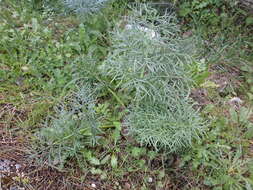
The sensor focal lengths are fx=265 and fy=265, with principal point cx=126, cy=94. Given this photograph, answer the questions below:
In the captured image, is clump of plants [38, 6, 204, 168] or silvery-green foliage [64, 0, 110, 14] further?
silvery-green foliage [64, 0, 110, 14]

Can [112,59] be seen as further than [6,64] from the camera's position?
No

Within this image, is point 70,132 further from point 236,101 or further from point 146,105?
point 236,101

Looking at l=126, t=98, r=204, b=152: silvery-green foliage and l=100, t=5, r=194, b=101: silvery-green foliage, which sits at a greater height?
l=100, t=5, r=194, b=101: silvery-green foliage

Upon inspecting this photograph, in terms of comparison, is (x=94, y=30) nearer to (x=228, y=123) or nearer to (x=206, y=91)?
(x=206, y=91)

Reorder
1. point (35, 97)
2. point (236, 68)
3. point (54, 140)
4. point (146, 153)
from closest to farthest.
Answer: point (54, 140) < point (146, 153) < point (35, 97) < point (236, 68)

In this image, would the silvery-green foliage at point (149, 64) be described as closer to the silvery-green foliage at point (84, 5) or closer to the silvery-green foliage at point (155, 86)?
the silvery-green foliage at point (155, 86)

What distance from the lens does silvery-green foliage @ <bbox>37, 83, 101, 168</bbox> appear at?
169cm

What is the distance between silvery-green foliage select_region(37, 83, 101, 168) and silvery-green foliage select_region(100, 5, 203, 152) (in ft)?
0.87

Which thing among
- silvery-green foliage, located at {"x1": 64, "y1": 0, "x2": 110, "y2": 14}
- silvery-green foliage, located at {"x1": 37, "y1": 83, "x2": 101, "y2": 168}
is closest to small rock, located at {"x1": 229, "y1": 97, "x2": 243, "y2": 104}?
silvery-green foliage, located at {"x1": 37, "y1": 83, "x2": 101, "y2": 168}

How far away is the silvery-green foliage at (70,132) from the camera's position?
66.5 inches

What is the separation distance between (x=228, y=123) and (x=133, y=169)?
33.9 inches

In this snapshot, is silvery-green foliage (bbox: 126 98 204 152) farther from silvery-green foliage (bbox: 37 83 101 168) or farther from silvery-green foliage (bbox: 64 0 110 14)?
silvery-green foliage (bbox: 64 0 110 14)

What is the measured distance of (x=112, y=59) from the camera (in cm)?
195

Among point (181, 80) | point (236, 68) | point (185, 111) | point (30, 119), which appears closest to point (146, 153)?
point (185, 111)
